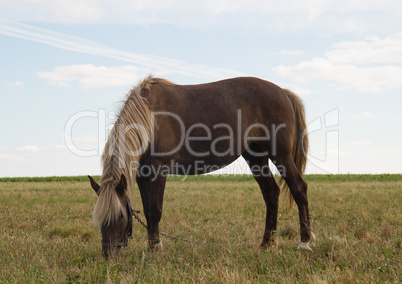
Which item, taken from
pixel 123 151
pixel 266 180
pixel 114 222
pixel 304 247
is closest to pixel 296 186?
pixel 266 180

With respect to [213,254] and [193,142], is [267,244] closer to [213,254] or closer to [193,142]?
[213,254]

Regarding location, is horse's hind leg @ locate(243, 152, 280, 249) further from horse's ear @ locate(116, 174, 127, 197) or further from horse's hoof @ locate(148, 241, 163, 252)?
horse's ear @ locate(116, 174, 127, 197)

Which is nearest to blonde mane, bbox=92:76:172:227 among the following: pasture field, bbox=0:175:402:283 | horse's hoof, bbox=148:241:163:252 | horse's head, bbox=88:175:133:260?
horse's head, bbox=88:175:133:260

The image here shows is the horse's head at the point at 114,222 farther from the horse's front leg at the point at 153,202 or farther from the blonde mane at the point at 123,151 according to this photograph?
the horse's front leg at the point at 153,202

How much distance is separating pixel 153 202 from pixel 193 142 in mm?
1158

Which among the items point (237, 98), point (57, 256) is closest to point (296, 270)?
point (237, 98)

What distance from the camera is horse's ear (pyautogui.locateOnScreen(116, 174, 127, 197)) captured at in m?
4.39

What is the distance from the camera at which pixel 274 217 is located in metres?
6.16

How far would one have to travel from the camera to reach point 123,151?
4.77m

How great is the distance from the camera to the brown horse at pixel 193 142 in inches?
182

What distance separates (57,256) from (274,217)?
11.8 feet

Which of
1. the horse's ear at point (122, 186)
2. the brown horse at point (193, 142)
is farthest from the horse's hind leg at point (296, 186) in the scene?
the horse's ear at point (122, 186)

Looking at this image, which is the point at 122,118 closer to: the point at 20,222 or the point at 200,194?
the point at 20,222

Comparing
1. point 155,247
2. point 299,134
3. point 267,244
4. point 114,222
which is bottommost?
point 267,244
